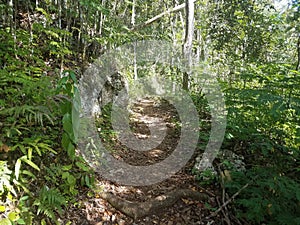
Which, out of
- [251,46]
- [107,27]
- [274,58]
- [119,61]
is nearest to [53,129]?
[107,27]

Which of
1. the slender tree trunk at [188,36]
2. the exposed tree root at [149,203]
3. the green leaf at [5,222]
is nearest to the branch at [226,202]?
the exposed tree root at [149,203]

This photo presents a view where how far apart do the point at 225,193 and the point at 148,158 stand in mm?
1893

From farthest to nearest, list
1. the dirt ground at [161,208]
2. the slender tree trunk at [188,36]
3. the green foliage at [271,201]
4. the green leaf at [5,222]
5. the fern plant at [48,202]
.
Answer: the slender tree trunk at [188,36] → the dirt ground at [161,208] → the green foliage at [271,201] → the fern plant at [48,202] → the green leaf at [5,222]

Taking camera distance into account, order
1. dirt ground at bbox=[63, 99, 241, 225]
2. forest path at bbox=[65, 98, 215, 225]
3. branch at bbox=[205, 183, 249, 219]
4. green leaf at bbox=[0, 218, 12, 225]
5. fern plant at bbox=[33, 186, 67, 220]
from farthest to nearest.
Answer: branch at bbox=[205, 183, 249, 219], forest path at bbox=[65, 98, 215, 225], dirt ground at bbox=[63, 99, 241, 225], fern plant at bbox=[33, 186, 67, 220], green leaf at bbox=[0, 218, 12, 225]

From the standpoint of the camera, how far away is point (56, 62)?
5168 millimetres

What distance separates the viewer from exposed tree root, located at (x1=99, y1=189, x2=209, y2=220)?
123 inches

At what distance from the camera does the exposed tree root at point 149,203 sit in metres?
3.12

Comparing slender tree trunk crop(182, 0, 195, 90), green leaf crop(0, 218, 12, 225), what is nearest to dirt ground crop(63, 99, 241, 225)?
green leaf crop(0, 218, 12, 225)

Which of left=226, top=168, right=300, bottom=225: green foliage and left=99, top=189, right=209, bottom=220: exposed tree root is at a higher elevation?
left=226, top=168, right=300, bottom=225: green foliage

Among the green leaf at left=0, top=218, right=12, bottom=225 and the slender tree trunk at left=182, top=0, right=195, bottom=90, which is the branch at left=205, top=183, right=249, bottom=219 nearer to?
the green leaf at left=0, top=218, right=12, bottom=225

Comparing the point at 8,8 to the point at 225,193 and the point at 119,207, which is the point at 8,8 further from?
the point at 225,193

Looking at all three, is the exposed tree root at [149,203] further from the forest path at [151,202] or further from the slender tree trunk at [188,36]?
the slender tree trunk at [188,36]

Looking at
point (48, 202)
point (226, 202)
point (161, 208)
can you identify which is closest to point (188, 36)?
point (226, 202)

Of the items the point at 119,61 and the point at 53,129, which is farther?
the point at 119,61
